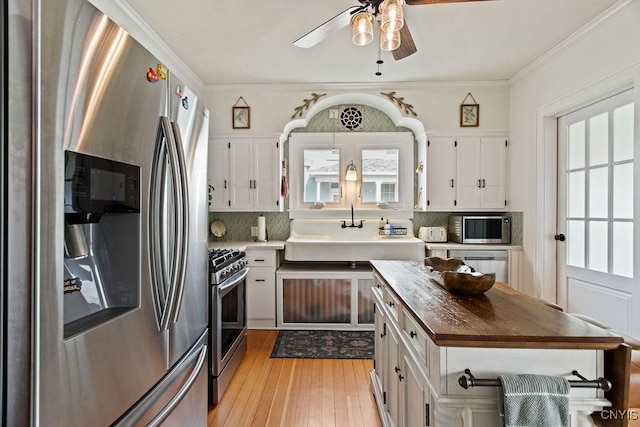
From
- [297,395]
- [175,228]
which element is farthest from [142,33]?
[297,395]

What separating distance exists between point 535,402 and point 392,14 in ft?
5.57

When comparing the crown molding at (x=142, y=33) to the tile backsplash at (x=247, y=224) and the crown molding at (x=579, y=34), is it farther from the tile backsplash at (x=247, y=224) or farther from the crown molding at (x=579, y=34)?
the crown molding at (x=579, y=34)

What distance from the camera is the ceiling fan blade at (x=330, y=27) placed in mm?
1938

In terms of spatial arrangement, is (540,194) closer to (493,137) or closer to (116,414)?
(493,137)

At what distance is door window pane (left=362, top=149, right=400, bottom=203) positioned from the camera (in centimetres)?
418

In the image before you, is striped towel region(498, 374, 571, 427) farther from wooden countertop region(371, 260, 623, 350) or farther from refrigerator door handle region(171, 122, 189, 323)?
refrigerator door handle region(171, 122, 189, 323)

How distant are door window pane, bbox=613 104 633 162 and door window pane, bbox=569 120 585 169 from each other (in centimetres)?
38

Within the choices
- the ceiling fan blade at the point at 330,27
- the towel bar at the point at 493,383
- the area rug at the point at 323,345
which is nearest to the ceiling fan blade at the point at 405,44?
the ceiling fan blade at the point at 330,27

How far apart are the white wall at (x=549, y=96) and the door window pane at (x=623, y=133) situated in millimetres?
179

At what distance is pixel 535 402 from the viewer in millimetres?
978

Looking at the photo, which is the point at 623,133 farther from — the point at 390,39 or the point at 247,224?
the point at 247,224

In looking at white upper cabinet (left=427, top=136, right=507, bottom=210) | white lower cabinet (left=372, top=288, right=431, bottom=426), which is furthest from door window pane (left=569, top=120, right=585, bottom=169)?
white lower cabinet (left=372, top=288, right=431, bottom=426)

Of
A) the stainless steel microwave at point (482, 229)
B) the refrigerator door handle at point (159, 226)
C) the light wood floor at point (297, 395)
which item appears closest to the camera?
the refrigerator door handle at point (159, 226)

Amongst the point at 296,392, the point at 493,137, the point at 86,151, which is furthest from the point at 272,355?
the point at 493,137
